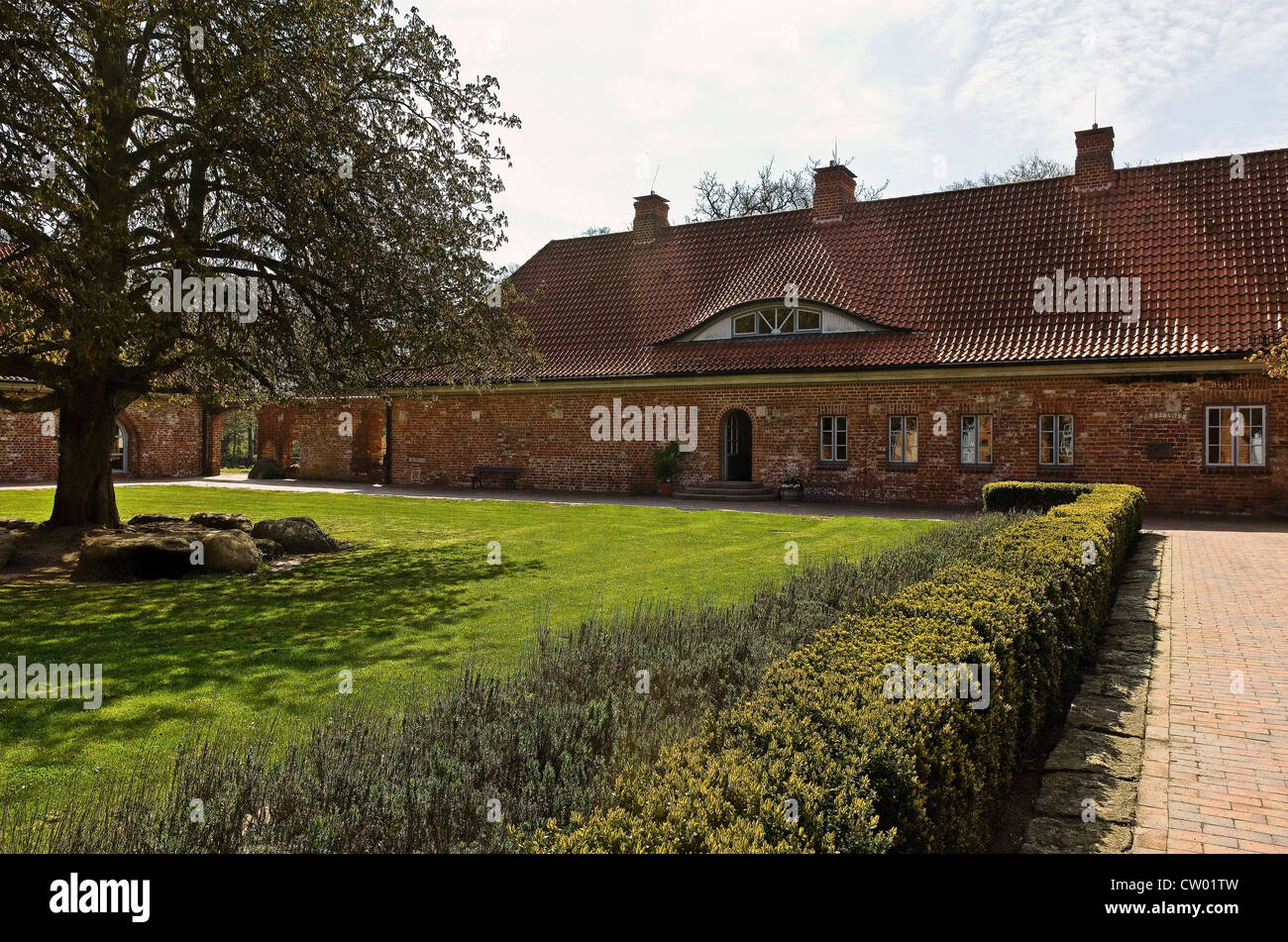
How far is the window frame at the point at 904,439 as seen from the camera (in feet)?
69.4

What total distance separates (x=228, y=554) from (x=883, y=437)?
16.2 meters

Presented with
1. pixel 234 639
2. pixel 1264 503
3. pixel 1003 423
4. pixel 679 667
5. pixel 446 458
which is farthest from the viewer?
pixel 446 458

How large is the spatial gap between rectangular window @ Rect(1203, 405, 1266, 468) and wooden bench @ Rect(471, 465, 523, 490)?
18.7 m

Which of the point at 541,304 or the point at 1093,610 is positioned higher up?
the point at 541,304

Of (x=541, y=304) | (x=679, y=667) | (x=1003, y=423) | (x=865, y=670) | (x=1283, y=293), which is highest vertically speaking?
(x=541, y=304)

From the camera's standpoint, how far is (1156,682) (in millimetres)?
6262

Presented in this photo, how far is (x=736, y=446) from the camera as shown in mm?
25219

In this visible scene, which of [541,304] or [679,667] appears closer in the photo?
[679,667]

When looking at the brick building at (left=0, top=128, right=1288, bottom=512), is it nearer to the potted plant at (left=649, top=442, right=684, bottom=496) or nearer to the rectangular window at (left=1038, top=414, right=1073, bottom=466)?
the rectangular window at (left=1038, top=414, right=1073, bottom=466)

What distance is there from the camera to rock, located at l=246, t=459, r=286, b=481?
3139cm

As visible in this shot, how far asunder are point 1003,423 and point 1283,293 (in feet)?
21.4

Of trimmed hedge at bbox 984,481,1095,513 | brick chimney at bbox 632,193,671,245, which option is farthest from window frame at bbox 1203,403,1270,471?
brick chimney at bbox 632,193,671,245
